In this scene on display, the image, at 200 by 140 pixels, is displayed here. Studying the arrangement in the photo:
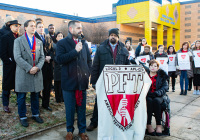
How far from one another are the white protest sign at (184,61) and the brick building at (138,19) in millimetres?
14080

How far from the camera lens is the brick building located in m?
21.0

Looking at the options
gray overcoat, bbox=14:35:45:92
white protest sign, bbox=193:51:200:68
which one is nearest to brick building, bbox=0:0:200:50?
white protest sign, bbox=193:51:200:68

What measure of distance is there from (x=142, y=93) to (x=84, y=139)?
1383 millimetres

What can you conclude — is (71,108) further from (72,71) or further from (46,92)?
(46,92)

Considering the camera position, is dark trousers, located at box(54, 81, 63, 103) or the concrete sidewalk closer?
the concrete sidewalk

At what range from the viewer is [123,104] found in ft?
10.3

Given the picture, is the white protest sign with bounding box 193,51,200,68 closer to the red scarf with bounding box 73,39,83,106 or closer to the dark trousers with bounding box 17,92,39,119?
the red scarf with bounding box 73,39,83,106

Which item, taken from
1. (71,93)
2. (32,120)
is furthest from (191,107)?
(32,120)

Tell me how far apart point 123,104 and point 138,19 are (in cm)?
2007

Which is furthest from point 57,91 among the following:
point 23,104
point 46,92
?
point 23,104

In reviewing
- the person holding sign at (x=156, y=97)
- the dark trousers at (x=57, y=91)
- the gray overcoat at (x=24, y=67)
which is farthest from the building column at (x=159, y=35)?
the gray overcoat at (x=24, y=67)

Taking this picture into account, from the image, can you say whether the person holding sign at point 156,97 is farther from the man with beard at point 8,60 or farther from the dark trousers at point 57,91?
the man with beard at point 8,60

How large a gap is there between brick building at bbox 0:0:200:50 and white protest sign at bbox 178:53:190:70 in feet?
46.2

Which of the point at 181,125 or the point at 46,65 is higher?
the point at 46,65
